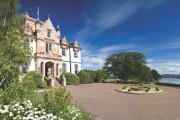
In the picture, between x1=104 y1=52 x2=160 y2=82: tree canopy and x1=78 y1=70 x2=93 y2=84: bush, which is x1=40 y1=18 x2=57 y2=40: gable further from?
x1=104 y1=52 x2=160 y2=82: tree canopy

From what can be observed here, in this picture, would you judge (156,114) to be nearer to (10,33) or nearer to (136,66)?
(10,33)

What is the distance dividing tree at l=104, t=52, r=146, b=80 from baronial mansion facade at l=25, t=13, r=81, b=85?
15818 mm

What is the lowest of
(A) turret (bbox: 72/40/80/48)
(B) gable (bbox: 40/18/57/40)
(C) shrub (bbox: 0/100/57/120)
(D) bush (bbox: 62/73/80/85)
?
(C) shrub (bbox: 0/100/57/120)

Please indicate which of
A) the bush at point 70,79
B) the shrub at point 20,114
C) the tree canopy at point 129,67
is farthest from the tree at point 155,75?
the shrub at point 20,114

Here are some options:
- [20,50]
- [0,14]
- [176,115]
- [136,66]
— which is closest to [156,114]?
[176,115]

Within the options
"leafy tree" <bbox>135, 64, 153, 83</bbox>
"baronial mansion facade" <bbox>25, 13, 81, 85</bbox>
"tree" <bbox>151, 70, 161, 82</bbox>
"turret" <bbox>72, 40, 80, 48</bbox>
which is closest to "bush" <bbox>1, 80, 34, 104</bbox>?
"baronial mansion facade" <bbox>25, 13, 81, 85</bbox>

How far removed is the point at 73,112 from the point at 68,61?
37.5m

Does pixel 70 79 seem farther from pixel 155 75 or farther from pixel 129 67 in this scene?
pixel 155 75

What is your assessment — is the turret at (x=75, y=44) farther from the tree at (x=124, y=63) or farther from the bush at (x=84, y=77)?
the tree at (x=124, y=63)

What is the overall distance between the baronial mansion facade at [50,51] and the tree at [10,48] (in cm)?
1597

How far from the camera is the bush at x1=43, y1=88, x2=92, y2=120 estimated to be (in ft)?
22.7

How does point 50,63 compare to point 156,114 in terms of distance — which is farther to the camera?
point 50,63

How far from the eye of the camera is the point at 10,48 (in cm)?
1187

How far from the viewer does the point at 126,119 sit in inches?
416
